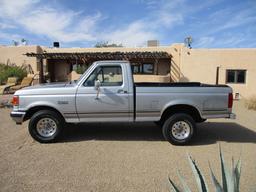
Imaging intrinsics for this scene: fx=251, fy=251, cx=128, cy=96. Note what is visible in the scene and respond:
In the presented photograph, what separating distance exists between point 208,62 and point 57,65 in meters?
13.2

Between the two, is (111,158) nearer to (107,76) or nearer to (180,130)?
(180,130)

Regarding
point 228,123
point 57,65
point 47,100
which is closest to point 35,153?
point 47,100

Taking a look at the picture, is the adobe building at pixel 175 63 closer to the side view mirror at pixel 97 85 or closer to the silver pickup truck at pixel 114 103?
the silver pickup truck at pixel 114 103

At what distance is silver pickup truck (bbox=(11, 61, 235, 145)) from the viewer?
634 cm

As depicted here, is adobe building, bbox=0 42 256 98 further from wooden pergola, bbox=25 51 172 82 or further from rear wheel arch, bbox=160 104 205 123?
rear wheel arch, bbox=160 104 205 123

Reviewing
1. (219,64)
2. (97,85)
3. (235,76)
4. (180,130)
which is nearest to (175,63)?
(219,64)

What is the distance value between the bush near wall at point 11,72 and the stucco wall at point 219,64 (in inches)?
565

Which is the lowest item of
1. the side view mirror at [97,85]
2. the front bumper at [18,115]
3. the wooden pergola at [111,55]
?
the front bumper at [18,115]

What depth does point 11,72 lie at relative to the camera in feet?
73.5

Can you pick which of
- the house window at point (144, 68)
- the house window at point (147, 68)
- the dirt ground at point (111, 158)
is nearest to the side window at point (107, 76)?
the dirt ground at point (111, 158)

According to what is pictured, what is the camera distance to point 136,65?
847 inches

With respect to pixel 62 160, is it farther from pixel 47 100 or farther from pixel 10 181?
pixel 47 100

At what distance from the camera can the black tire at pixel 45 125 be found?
6.35m

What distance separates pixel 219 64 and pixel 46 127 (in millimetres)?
14674
